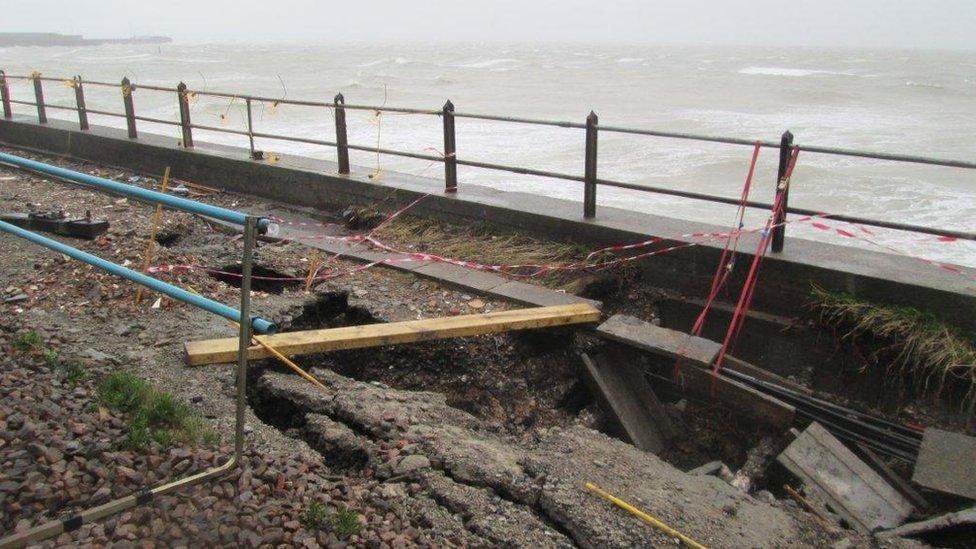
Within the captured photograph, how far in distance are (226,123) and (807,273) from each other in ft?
73.8

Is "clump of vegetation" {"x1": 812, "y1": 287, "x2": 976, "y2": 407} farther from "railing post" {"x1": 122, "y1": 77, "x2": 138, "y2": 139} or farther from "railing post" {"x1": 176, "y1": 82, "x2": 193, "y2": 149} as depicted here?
"railing post" {"x1": 122, "y1": 77, "x2": 138, "y2": 139}

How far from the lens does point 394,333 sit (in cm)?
545

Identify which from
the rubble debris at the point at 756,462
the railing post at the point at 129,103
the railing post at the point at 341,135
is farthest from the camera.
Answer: the railing post at the point at 129,103

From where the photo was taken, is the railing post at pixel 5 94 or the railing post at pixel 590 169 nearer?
the railing post at pixel 590 169

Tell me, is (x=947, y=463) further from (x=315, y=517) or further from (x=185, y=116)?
(x=185, y=116)

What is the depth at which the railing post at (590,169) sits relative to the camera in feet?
23.3

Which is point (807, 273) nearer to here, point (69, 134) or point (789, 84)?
point (69, 134)

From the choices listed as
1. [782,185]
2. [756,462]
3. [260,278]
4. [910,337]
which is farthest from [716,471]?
[260,278]

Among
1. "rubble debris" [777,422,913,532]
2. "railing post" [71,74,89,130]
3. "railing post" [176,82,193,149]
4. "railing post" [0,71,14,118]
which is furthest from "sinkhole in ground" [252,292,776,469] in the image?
"railing post" [0,71,14,118]

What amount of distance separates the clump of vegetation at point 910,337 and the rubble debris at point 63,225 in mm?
5971

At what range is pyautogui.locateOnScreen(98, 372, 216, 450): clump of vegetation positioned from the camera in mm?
3572

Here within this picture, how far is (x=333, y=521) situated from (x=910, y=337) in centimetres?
418

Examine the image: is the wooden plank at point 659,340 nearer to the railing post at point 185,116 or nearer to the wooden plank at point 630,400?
the wooden plank at point 630,400

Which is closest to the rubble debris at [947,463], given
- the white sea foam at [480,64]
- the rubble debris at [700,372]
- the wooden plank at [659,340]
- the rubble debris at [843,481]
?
the rubble debris at [843,481]
